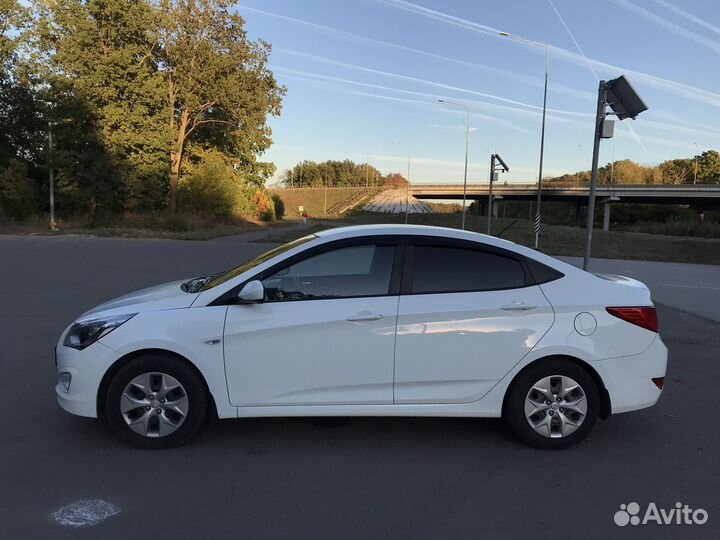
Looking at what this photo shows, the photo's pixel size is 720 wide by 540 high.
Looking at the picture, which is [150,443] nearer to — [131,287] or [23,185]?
[131,287]

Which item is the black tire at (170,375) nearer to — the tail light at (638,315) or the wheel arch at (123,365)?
the wheel arch at (123,365)

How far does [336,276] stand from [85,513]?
2176 millimetres

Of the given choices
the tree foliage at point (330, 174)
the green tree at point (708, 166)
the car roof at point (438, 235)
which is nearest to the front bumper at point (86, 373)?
the car roof at point (438, 235)

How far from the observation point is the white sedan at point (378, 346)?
3.78 meters

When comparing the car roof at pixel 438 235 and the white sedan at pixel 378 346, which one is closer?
the white sedan at pixel 378 346

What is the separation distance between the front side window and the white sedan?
0.01 metres

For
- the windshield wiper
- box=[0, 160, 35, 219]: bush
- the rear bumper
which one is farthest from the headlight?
box=[0, 160, 35, 219]: bush

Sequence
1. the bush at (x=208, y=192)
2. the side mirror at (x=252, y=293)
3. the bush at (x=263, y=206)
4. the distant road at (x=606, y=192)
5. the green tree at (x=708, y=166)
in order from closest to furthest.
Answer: the side mirror at (x=252, y=293)
the bush at (x=208, y=192)
the bush at (x=263, y=206)
the distant road at (x=606, y=192)
the green tree at (x=708, y=166)

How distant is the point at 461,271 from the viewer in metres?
4.02

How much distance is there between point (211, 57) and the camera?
36.3 m

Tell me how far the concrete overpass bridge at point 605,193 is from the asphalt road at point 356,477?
195 feet

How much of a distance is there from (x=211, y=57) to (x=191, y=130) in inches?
225

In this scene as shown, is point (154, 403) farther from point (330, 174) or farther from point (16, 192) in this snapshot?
point (330, 174)

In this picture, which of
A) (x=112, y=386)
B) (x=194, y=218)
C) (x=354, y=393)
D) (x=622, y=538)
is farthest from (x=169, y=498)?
(x=194, y=218)
